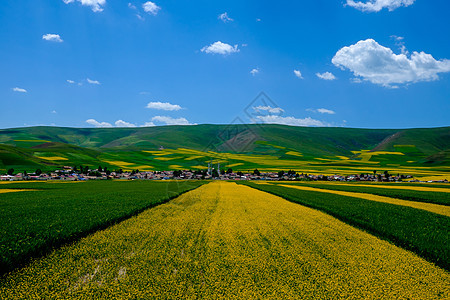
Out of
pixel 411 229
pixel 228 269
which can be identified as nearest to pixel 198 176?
A: pixel 411 229

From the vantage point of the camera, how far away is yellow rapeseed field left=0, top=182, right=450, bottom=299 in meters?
6.58

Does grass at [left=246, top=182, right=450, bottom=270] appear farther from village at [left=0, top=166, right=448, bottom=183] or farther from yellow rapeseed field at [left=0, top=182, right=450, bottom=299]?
village at [left=0, top=166, right=448, bottom=183]

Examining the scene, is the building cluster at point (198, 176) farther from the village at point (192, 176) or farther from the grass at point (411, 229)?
the grass at point (411, 229)

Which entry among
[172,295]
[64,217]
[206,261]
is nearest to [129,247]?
[206,261]

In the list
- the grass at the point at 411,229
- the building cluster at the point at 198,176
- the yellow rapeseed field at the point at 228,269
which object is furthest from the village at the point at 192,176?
the yellow rapeseed field at the point at 228,269

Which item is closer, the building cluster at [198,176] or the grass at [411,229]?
the grass at [411,229]

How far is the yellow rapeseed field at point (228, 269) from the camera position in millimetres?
6578

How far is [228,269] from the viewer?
7.87 metres

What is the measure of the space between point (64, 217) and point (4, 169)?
93220mm

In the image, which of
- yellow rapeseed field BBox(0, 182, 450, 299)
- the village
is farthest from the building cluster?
yellow rapeseed field BBox(0, 182, 450, 299)

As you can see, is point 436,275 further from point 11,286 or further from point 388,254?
Result: point 11,286

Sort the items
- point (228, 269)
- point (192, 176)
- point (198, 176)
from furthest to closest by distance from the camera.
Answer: point (198, 176) → point (192, 176) → point (228, 269)

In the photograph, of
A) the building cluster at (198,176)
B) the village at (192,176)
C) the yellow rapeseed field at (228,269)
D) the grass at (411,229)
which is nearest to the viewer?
the yellow rapeseed field at (228,269)

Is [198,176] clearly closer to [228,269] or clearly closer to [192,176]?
[192,176]
